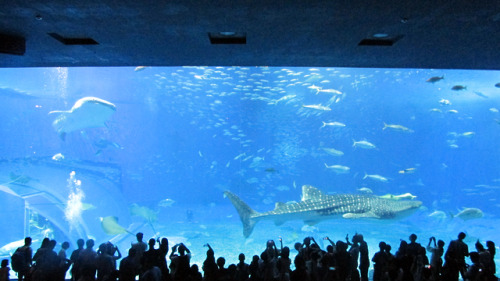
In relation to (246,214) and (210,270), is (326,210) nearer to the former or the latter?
(246,214)

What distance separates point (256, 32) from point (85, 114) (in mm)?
15298

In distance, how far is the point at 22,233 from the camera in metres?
14.6

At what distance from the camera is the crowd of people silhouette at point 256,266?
344 centimetres

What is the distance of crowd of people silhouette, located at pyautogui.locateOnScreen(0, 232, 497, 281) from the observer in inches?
135

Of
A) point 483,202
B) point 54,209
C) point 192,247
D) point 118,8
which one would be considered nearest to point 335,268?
point 118,8

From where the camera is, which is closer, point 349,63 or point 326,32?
point 326,32

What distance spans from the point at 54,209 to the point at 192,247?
21.8 feet

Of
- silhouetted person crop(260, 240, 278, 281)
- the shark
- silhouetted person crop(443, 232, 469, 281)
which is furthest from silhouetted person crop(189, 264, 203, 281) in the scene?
the shark

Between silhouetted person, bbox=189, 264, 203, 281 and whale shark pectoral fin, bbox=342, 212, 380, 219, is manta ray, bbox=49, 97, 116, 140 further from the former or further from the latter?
silhouetted person, bbox=189, 264, 203, 281

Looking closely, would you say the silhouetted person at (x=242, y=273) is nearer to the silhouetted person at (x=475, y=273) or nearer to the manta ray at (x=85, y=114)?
the silhouetted person at (x=475, y=273)

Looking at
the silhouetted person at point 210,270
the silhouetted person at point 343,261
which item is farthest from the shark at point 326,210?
the silhouetted person at point 210,270

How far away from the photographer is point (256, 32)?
4.34m

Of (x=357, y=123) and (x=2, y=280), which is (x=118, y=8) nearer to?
(x=2, y=280)

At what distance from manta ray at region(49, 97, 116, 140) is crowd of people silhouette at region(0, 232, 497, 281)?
11.4m
